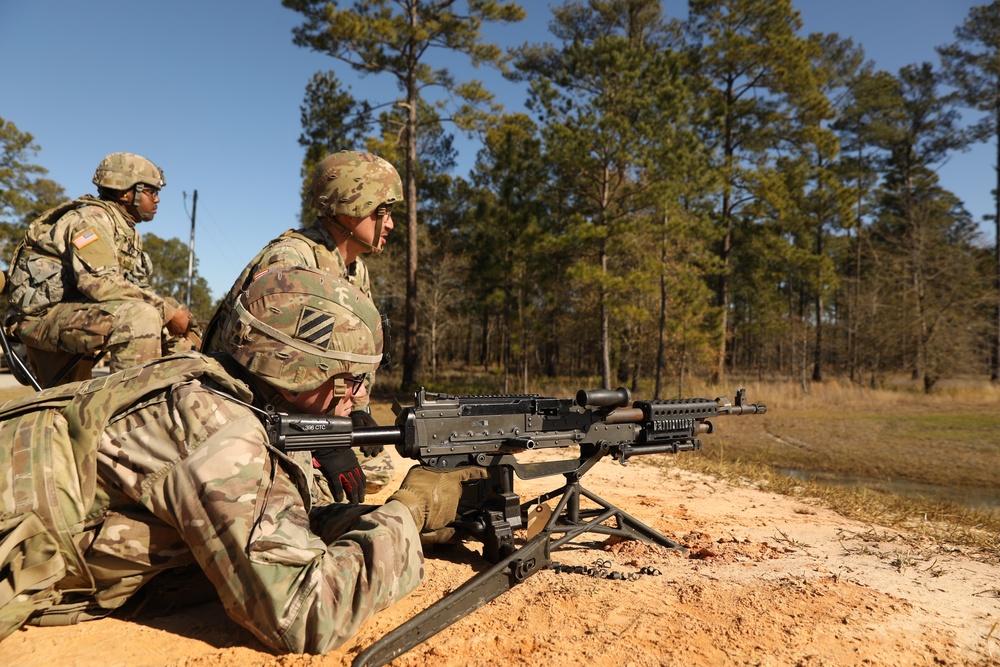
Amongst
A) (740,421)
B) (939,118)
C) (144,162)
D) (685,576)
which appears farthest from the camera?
(939,118)

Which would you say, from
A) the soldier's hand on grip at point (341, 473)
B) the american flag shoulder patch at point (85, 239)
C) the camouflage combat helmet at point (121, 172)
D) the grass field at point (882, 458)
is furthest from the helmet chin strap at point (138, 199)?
the grass field at point (882, 458)

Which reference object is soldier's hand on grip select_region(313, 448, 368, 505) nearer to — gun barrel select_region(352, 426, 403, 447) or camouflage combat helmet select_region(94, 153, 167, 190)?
gun barrel select_region(352, 426, 403, 447)

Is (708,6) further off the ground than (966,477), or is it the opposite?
(708,6)

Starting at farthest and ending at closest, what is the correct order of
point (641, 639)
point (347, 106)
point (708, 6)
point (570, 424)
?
point (708, 6), point (347, 106), point (570, 424), point (641, 639)

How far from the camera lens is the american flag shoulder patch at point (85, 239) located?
489 cm

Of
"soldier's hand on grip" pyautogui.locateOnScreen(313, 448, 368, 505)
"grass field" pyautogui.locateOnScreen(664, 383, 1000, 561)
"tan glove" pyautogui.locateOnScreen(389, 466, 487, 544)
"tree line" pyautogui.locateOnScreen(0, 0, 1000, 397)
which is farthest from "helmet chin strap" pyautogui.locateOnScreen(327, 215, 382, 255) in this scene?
"tree line" pyautogui.locateOnScreen(0, 0, 1000, 397)

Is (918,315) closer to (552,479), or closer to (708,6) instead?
(708,6)

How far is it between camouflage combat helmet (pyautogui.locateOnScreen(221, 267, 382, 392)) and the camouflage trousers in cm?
300

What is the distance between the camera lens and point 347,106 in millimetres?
17328

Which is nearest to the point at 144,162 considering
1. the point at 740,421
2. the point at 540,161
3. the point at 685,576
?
the point at 685,576

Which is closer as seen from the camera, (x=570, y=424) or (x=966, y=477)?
(x=570, y=424)

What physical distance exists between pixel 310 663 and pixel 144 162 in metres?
5.06

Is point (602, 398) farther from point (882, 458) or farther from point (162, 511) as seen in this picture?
point (882, 458)

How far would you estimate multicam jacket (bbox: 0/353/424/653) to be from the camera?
2.00m
